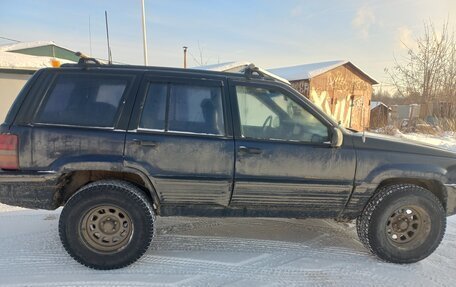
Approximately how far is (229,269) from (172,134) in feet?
4.60

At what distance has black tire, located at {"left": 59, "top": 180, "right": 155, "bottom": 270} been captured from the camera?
10.6ft

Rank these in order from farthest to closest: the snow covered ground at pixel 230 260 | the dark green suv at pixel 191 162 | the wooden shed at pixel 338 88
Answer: the wooden shed at pixel 338 88, the dark green suv at pixel 191 162, the snow covered ground at pixel 230 260

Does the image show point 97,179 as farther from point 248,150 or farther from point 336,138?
point 336,138

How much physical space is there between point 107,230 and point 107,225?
0.05m

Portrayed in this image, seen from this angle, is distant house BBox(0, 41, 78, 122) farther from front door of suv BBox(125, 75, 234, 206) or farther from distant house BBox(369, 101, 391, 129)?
distant house BBox(369, 101, 391, 129)

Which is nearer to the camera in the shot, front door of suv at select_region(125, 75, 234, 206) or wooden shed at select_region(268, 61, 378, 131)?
front door of suv at select_region(125, 75, 234, 206)

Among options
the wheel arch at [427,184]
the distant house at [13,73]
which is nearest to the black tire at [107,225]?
the wheel arch at [427,184]

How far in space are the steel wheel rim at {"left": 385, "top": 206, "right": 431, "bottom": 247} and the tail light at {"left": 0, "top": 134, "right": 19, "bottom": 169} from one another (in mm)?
3718

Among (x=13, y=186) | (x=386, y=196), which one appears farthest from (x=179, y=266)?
(x=386, y=196)

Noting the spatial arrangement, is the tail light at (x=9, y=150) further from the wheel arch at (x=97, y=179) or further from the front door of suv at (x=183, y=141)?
the front door of suv at (x=183, y=141)

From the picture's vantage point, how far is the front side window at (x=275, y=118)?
3410 millimetres

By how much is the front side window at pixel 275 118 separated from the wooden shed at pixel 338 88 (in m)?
15.8

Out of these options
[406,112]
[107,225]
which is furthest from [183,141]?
[406,112]

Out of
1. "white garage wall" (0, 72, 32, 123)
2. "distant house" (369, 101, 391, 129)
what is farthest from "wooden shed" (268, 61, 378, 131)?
"white garage wall" (0, 72, 32, 123)
